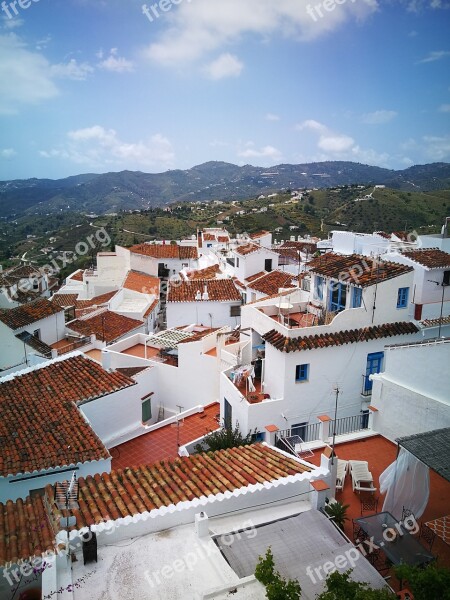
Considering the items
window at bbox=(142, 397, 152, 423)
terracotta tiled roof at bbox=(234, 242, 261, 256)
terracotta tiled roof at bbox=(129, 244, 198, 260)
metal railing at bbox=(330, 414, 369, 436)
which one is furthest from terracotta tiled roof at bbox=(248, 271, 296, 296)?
terracotta tiled roof at bbox=(129, 244, 198, 260)

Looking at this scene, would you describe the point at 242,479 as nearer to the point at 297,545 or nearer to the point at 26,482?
the point at 297,545

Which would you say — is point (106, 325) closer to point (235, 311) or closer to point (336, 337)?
point (235, 311)

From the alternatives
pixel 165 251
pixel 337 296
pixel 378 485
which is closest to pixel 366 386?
pixel 337 296

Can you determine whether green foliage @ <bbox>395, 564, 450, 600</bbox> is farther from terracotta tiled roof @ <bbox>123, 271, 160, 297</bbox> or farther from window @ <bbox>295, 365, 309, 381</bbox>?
terracotta tiled roof @ <bbox>123, 271, 160, 297</bbox>

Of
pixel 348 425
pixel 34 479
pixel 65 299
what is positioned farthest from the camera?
pixel 65 299

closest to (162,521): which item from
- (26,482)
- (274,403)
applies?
(26,482)

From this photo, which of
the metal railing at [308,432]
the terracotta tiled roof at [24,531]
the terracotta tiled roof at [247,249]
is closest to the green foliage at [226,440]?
the metal railing at [308,432]

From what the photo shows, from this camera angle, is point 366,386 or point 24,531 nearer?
point 24,531
